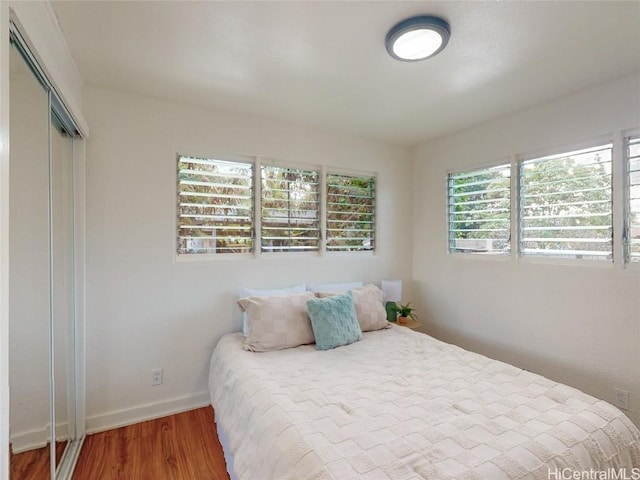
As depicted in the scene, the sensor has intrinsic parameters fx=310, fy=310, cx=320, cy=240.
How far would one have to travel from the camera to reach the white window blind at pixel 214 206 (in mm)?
2594

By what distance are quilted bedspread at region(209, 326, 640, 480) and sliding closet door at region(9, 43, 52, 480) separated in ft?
2.74

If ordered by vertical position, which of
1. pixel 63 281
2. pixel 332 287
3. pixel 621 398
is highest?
pixel 63 281

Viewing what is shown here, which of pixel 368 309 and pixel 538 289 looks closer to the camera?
pixel 538 289

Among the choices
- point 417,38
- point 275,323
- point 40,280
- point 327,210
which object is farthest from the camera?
point 327,210

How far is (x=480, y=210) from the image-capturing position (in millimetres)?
3031

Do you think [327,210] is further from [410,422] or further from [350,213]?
[410,422]

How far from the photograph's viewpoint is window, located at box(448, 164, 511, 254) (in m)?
2.82

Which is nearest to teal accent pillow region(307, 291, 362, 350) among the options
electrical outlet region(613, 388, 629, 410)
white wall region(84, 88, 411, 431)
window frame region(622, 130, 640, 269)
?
white wall region(84, 88, 411, 431)

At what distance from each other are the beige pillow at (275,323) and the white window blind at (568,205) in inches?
→ 77.8

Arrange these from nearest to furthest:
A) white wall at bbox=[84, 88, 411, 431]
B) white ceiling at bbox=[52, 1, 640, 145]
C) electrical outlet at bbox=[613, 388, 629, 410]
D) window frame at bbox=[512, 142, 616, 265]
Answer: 1. white ceiling at bbox=[52, 1, 640, 145]
2. electrical outlet at bbox=[613, 388, 629, 410]
3. window frame at bbox=[512, 142, 616, 265]
4. white wall at bbox=[84, 88, 411, 431]

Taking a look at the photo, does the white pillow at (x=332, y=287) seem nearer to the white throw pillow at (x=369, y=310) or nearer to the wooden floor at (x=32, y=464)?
the white throw pillow at (x=369, y=310)

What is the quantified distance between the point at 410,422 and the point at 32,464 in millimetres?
1640

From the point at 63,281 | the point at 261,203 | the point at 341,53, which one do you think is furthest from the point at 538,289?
the point at 63,281

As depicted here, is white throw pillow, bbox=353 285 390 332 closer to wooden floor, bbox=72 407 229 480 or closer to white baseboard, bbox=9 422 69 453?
wooden floor, bbox=72 407 229 480
